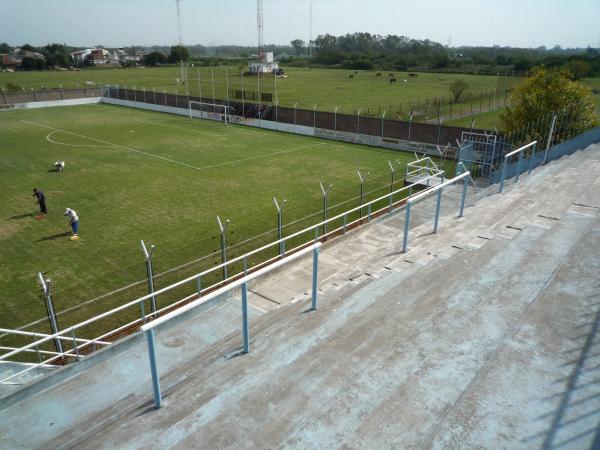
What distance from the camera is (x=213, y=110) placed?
5209 centimetres

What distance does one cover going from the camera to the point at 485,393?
5582 millimetres

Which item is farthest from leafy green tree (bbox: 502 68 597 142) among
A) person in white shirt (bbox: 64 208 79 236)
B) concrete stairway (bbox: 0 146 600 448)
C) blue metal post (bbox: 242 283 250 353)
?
blue metal post (bbox: 242 283 250 353)

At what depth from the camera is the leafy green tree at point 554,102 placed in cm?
2622

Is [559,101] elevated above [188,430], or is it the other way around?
[559,101]

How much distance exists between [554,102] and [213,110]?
3610 cm

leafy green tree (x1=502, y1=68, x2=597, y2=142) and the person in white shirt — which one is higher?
leafy green tree (x1=502, y1=68, x2=597, y2=142)

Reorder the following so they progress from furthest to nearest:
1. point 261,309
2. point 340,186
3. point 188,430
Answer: point 340,186 → point 261,309 → point 188,430

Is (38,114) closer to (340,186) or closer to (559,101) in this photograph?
(340,186)

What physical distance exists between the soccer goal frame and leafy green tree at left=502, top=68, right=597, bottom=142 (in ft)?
98.7

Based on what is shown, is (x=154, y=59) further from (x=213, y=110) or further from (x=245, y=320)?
(x=245, y=320)

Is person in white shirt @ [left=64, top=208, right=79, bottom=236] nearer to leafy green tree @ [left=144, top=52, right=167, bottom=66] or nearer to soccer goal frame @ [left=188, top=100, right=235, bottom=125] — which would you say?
soccer goal frame @ [left=188, top=100, right=235, bottom=125]

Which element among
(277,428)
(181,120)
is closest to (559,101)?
(277,428)

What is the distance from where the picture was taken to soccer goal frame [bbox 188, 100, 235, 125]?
49.8 m

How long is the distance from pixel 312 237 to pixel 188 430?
1354 centimetres
